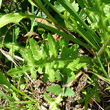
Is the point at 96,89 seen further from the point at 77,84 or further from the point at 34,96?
the point at 34,96

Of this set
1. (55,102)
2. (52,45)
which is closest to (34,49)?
(52,45)

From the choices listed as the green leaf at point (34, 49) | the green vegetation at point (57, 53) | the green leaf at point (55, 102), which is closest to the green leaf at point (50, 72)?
the green vegetation at point (57, 53)

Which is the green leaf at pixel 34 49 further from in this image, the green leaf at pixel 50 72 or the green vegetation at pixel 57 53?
the green leaf at pixel 50 72

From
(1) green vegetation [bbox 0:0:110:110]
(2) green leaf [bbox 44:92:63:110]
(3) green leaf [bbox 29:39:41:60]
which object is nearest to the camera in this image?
(1) green vegetation [bbox 0:0:110:110]

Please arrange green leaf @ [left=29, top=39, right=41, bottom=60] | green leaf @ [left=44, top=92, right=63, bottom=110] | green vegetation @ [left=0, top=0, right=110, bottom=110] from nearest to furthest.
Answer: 1. green vegetation @ [left=0, top=0, right=110, bottom=110]
2. green leaf @ [left=29, top=39, right=41, bottom=60]
3. green leaf @ [left=44, top=92, right=63, bottom=110]

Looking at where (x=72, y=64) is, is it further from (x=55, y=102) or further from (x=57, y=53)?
(x=55, y=102)

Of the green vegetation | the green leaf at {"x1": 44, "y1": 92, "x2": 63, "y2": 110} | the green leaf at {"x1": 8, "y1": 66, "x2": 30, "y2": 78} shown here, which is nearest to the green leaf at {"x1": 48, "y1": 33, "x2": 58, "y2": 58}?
the green vegetation

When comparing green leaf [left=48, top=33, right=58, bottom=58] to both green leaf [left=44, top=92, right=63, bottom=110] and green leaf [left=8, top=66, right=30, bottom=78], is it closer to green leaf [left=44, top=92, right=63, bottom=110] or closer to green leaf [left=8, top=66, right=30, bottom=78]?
green leaf [left=8, top=66, right=30, bottom=78]

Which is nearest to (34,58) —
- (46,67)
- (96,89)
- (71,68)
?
(46,67)

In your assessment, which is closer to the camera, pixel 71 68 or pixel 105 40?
pixel 105 40

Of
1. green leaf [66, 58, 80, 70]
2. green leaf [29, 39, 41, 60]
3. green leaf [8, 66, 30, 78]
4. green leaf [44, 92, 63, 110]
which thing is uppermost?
green leaf [29, 39, 41, 60]
